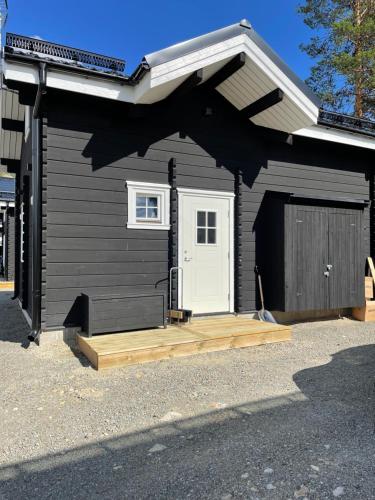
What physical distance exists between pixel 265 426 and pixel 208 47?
4368mm

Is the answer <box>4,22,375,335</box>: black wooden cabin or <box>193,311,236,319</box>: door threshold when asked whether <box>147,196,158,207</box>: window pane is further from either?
<box>193,311,236,319</box>: door threshold

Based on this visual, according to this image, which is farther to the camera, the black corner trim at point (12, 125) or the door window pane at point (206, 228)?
the black corner trim at point (12, 125)

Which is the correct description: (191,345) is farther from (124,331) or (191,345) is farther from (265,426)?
(265,426)

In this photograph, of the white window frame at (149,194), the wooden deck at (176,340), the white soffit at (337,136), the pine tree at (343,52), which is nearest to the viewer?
the wooden deck at (176,340)

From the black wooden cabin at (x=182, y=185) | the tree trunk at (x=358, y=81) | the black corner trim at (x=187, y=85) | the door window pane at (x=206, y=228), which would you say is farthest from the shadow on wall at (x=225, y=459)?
the tree trunk at (x=358, y=81)

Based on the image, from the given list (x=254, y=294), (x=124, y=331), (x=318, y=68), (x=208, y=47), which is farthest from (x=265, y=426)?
(x=318, y=68)

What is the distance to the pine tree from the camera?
1274 cm

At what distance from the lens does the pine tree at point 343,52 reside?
1274 cm

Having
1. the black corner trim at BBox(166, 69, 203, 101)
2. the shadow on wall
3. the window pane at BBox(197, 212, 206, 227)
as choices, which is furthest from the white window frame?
the shadow on wall

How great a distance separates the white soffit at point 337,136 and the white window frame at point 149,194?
252cm

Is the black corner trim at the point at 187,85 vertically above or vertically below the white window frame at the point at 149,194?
above

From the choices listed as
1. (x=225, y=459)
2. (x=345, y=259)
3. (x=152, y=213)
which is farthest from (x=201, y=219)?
(x=225, y=459)

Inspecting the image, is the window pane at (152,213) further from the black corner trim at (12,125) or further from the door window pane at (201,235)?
the black corner trim at (12,125)

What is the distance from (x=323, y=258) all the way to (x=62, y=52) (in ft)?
15.5
